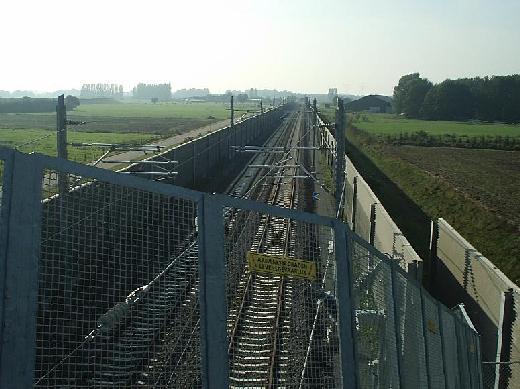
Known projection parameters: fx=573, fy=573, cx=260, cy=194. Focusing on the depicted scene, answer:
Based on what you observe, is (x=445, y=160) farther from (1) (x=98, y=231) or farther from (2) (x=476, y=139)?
(1) (x=98, y=231)

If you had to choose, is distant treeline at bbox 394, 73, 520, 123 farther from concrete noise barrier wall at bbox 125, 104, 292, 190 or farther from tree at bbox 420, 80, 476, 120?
concrete noise barrier wall at bbox 125, 104, 292, 190

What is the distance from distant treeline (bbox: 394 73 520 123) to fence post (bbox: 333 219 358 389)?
8980cm

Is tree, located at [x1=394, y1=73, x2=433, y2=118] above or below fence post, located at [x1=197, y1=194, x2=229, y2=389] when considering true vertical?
above

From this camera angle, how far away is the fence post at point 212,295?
3188 mm

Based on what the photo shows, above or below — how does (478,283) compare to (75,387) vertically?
below

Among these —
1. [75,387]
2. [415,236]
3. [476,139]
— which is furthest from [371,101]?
[75,387]

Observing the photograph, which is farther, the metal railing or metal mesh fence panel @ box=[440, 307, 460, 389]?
metal mesh fence panel @ box=[440, 307, 460, 389]

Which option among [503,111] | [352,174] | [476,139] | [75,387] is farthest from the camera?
[503,111]

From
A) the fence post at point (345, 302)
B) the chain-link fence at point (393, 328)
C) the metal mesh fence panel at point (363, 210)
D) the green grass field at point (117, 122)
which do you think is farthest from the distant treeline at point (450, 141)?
the fence post at point (345, 302)

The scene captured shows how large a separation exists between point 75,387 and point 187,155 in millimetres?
22859

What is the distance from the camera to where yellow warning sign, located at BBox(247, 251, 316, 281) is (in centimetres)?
339

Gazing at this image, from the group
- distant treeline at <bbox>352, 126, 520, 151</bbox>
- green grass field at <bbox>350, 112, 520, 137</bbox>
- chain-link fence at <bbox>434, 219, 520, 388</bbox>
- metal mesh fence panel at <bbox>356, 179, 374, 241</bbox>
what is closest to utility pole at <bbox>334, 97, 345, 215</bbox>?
chain-link fence at <bbox>434, 219, 520, 388</bbox>

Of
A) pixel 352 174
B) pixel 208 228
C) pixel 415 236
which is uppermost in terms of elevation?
pixel 208 228

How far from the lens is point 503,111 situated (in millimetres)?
86625
